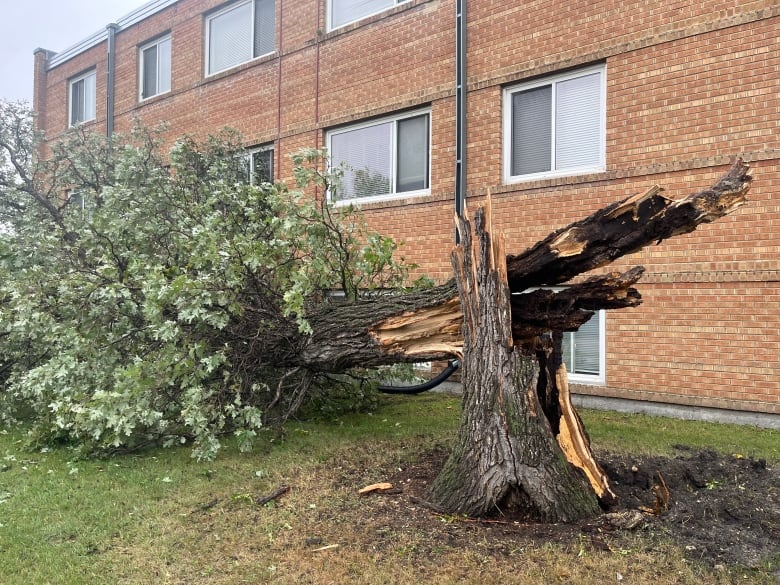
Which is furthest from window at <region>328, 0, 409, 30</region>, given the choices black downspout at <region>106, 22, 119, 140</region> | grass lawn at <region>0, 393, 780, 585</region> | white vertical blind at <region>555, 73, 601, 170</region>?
grass lawn at <region>0, 393, 780, 585</region>

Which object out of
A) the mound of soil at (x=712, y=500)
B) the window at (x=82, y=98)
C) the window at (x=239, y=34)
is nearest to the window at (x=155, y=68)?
the window at (x=239, y=34)

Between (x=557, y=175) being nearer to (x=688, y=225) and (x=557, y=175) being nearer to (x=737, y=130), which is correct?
(x=737, y=130)

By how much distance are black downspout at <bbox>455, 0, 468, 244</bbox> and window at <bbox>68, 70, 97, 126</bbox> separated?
10.5 m

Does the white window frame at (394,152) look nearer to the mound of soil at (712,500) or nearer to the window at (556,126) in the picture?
the window at (556,126)

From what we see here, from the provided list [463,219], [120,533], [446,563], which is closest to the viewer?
[446,563]

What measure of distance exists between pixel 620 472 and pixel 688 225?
73.5 inches

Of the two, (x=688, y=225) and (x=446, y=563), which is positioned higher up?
(x=688, y=225)

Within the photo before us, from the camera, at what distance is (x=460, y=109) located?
8.62 meters

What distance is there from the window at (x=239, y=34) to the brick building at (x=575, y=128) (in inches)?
2.6

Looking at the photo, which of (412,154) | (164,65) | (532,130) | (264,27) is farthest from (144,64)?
(532,130)

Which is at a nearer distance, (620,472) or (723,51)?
(620,472)

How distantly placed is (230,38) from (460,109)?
5720mm

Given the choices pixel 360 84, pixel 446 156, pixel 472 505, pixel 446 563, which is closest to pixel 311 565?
pixel 446 563

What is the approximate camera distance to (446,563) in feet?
11.0
